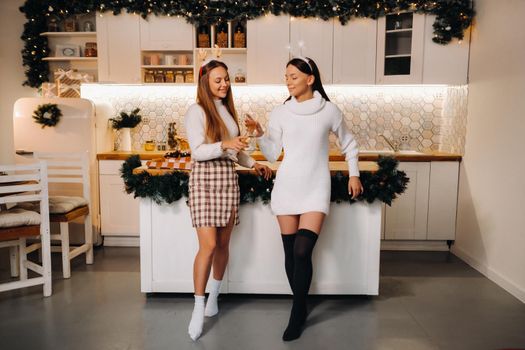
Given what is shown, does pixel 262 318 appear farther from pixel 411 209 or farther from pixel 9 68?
pixel 9 68

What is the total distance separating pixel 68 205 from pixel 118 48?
182 centimetres

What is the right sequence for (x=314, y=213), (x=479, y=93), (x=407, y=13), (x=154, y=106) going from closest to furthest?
1. (x=314, y=213)
2. (x=479, y=93)
3. (x=407, y=13)
4. (x=154, y=106)

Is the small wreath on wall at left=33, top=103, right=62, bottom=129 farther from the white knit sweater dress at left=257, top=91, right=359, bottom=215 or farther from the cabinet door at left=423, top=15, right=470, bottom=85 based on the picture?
the cabinet door at left=423, top=15, right=470, bottom=85

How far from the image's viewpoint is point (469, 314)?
296cm

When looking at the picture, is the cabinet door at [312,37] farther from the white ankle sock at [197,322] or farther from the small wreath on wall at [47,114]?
the white ankle sock at [197,322]

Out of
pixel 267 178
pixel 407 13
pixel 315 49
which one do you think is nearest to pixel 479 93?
pixel 407 13


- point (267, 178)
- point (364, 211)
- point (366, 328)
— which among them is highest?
point (267, 178)

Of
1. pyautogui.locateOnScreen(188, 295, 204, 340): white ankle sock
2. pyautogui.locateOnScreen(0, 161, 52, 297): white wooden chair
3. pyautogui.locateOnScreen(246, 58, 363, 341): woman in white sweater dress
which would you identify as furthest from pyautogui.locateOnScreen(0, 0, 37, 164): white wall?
pyautogui.locateOnScreen(246, 58, 363, 341): woman in white sweater dress

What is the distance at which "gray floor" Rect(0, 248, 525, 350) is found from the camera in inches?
100

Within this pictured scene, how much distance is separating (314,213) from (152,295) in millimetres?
1419

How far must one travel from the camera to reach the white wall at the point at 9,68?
15.7ft

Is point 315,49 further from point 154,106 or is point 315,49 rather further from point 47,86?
point 47,86

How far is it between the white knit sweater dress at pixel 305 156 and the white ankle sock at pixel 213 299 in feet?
2.14

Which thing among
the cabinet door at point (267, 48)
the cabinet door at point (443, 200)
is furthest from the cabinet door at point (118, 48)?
the cabinet door at point (443, 200)
